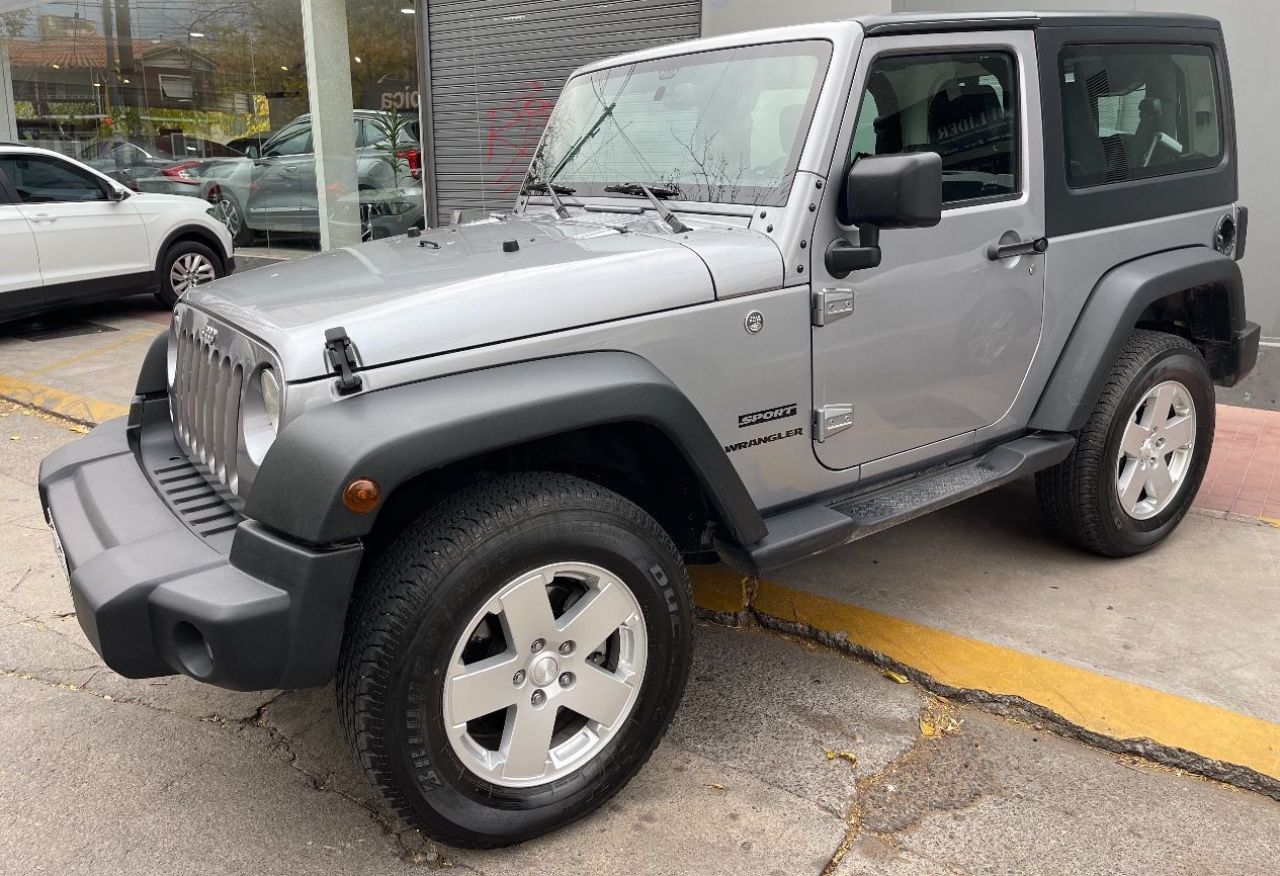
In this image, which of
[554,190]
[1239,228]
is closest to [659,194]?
[554,190]

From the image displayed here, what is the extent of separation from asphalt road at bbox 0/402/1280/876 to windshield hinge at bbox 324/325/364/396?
116 cm

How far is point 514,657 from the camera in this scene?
8.27 ft

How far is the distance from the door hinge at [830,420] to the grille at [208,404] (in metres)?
1.56

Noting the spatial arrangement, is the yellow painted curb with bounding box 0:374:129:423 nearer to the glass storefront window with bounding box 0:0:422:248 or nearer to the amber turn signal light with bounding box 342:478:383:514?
the glass storefront window with bounding box 0:0:422:248

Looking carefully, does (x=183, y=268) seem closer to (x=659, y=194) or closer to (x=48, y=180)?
(x=48, y=180)

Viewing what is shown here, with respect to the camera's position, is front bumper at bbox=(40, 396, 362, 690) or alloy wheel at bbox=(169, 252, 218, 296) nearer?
front bumper at bbox=(40, 396, 362, 690)

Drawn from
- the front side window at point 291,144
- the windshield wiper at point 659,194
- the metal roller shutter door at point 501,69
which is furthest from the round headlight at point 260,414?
the front side window at point 291,144

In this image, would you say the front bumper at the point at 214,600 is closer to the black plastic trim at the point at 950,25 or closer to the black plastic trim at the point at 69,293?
the black plastic trim at the point at 950,25

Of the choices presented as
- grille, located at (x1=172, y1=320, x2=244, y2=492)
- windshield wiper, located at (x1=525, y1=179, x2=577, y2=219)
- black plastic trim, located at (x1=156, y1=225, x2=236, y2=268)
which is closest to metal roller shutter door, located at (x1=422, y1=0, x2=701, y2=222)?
black plastic trim, located at (x1=156, y1=225, x2=236, y2=268)

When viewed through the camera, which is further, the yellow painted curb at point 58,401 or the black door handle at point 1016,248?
the yellow painted curb at point 58,401

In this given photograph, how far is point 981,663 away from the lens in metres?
3.47

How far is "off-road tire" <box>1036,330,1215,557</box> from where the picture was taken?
3.91 metres

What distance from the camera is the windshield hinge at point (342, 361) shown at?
2336mm

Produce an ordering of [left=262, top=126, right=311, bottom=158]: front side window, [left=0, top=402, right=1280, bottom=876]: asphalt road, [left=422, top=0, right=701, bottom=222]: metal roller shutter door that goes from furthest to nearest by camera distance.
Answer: [left=262, top=126, right=311, bottom=158]: front side window, [left=422, top=0, right=701, bottom=222]: metal roller shutter door, [left=0, top=402, right=1280, bottom=876]: asphalt road
